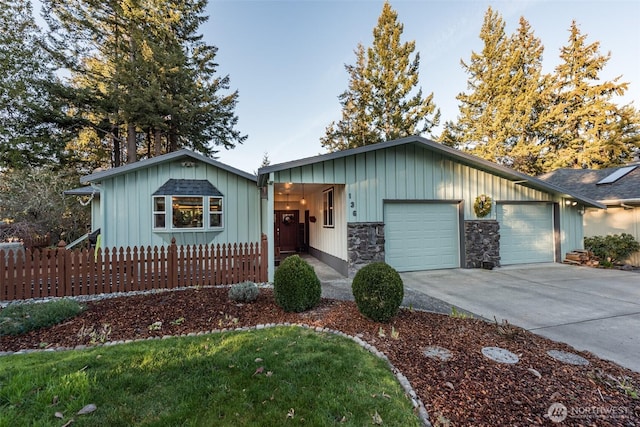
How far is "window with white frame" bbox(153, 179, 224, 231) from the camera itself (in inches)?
343

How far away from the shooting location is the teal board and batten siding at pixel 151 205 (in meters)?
8.29

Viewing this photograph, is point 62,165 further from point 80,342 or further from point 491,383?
point 491,383

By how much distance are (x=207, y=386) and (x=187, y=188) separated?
7406mm

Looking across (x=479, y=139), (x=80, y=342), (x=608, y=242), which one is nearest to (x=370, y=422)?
(x=80, y=342)

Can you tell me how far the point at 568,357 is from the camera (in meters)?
3.22

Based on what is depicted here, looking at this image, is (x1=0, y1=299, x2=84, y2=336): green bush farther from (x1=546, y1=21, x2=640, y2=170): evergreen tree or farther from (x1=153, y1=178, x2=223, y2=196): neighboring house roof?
(x1=546, y1=21, x2=640, y2=170): evergreen tree

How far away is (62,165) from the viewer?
16031 millimetres

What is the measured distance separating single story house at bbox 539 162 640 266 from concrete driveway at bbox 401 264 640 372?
10.8ft

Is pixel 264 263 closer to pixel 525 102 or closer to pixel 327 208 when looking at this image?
pixel 327 208

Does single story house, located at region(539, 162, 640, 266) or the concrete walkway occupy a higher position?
single story house, located at region(539, 162, 640, 266)

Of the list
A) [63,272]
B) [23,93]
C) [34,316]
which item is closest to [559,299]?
[34,316]

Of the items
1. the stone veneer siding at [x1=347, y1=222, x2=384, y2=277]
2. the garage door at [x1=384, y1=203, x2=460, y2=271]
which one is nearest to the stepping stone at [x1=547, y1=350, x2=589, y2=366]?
the stone veneer siding at [x1=347, y1=222, x2=384, y2=277]

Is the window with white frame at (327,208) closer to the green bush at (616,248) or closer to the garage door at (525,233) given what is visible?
the garage door at (525,233)

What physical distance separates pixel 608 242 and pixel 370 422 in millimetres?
11908
